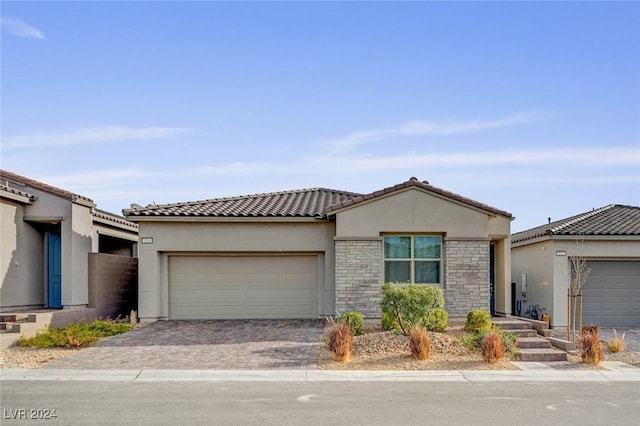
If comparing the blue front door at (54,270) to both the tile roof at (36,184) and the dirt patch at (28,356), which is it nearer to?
the tile roof at (36,184)

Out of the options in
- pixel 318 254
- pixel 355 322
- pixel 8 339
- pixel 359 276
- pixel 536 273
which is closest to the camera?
pixel 8 339

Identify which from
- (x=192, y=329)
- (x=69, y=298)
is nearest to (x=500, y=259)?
(x=192, y=329)

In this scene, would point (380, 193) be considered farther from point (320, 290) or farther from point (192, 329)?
point (192, 329)

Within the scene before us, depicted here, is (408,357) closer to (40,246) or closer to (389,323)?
(389,323)

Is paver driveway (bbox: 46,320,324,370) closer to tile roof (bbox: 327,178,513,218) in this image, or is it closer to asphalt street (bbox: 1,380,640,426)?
asphalt street (bbox: 1,380,640,426)

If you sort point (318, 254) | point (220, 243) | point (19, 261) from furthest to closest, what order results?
point (318, 254) < point (220, 243) < point (19, 261)

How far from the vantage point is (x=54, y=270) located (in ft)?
67.3

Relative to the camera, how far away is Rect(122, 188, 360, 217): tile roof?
2031cm

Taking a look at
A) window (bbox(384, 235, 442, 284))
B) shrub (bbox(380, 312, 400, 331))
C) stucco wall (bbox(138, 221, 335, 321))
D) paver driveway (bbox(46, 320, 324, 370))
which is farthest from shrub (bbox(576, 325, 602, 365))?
stucco wall (bbox(138, 221, 335, 321))

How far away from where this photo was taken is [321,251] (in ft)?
67.7

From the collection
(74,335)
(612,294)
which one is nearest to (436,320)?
(612,294)

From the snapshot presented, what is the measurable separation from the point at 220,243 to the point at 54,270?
206 inches

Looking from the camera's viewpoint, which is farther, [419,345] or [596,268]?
[596,268]

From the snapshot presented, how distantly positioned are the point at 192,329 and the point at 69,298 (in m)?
3.93
